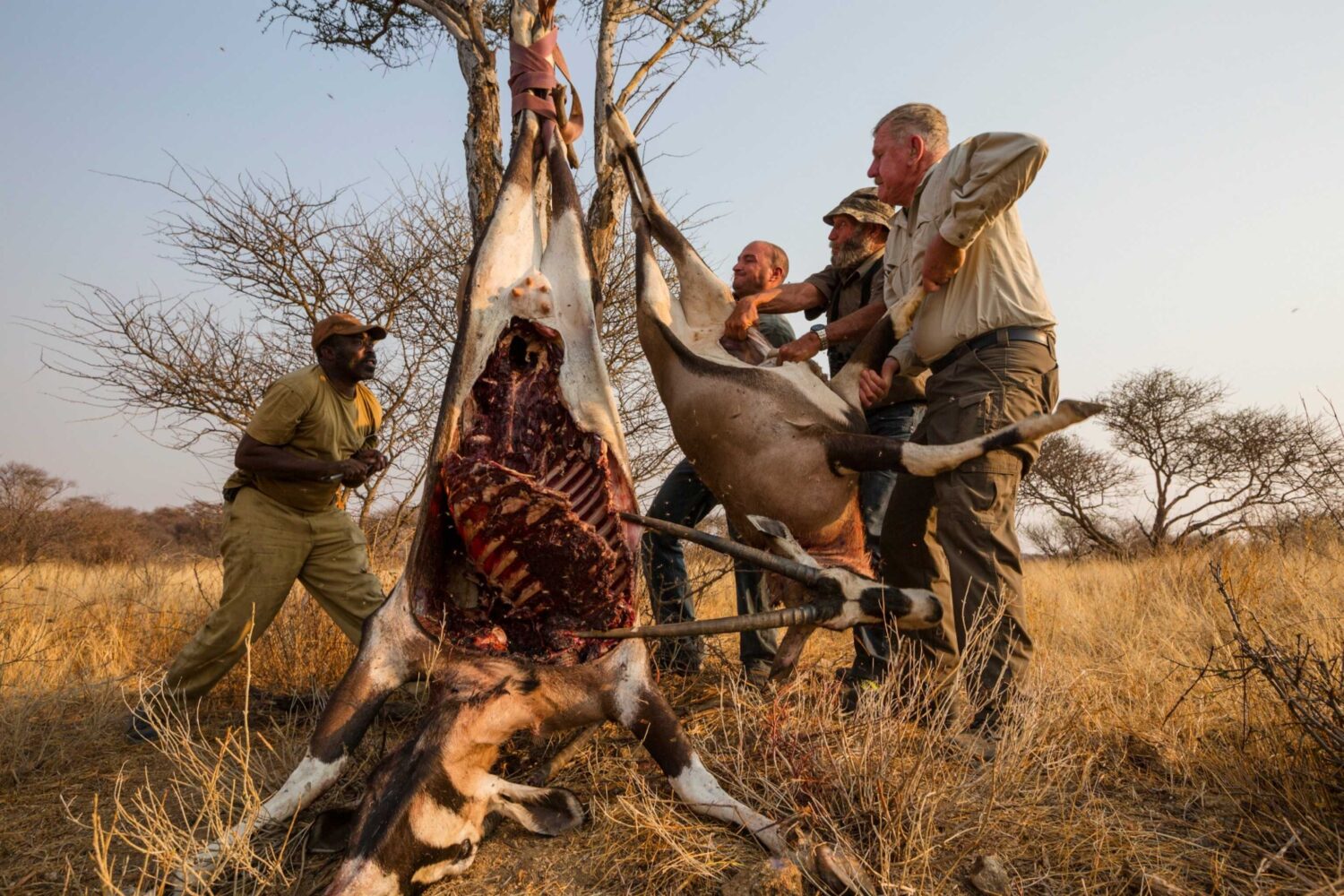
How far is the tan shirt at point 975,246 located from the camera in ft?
10.2

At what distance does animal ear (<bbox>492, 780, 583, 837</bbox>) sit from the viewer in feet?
7.84

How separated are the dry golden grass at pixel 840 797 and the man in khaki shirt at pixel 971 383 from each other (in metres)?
0.29

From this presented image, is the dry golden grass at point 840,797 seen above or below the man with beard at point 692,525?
below

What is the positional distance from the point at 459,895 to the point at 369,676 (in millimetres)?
699

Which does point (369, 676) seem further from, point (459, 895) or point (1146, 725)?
point (1146, 725)

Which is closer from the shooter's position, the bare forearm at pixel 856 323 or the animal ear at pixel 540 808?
the animal ear at pixel 540 808

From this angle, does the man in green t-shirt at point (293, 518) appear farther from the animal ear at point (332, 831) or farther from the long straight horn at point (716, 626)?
the long straight horn at point (716, 626)

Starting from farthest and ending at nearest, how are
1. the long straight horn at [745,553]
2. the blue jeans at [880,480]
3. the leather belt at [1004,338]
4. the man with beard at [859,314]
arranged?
the blue jeans at [880,480] → the man with beard at [859,314] → the leather belt at [1004,338] → the long straight horn at [745,553]

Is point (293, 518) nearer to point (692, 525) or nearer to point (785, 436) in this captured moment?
point (692, 525)

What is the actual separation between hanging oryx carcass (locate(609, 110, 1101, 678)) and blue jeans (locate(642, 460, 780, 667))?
0.96 meters

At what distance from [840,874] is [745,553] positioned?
2.95 feet

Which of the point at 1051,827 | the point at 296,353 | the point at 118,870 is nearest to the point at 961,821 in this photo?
the point at 1051,827

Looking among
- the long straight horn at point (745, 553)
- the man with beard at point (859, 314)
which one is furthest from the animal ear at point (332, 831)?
the man with beard at point (859, 314)

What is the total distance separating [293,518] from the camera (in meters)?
4.34
